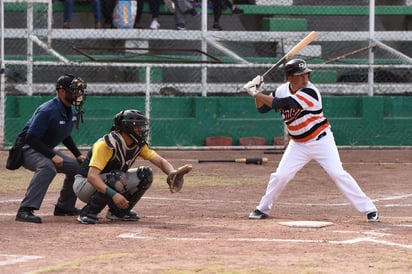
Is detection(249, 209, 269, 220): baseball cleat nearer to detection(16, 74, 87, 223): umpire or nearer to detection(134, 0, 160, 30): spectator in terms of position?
detection(16, 74, 87, 223): umpire

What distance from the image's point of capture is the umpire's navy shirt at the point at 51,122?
1011 centimetres

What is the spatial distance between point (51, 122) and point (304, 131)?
257 centimetres

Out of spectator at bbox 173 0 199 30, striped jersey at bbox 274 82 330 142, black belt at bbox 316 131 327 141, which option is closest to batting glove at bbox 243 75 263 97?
striped jersey at bbox 274 82 330 142

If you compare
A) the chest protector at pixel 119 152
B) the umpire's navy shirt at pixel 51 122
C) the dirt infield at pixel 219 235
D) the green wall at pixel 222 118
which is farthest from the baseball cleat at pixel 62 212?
the green wall at pixel 222 118

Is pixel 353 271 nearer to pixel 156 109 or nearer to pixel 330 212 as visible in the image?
pixel 330 212

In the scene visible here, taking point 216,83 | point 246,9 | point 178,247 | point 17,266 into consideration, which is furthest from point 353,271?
point 246,9

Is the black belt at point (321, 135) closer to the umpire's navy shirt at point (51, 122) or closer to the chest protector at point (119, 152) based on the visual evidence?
the chest protector at point (119, 152)

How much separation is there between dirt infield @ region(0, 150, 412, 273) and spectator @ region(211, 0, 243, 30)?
709 cm

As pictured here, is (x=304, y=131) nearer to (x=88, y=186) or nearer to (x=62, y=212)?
(x=88, y=186)

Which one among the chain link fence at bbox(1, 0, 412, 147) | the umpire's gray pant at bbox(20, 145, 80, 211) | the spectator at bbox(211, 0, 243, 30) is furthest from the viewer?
the spectator at bbox(211, 0, 243, 30)

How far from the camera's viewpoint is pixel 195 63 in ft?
66.1

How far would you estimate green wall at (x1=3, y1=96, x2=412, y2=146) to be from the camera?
62.2ft

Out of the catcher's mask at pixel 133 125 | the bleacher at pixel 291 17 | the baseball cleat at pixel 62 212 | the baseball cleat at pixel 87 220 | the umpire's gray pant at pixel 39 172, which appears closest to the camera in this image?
the catcher's mask at pixel 133 125

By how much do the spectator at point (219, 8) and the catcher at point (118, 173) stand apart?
1142cm
